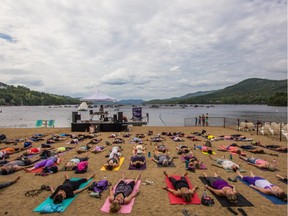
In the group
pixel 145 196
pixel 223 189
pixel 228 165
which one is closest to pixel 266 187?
pixel 223 189

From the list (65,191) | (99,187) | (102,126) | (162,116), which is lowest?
(162,116)

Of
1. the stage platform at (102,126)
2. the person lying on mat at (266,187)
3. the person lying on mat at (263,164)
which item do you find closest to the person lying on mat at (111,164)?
the person lying on mat at (266,187)

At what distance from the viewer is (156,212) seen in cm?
483

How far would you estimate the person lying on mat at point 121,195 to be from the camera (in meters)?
4.76

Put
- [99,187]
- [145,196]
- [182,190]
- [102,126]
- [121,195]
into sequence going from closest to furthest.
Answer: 1. [121,195]
2. [182,190]
3. [145,196]
4. [99,187]
5. [102,126]

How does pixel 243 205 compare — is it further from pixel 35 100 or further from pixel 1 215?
pixel 35 100

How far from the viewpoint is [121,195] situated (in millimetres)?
5215

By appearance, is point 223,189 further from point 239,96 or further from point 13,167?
point 239,96

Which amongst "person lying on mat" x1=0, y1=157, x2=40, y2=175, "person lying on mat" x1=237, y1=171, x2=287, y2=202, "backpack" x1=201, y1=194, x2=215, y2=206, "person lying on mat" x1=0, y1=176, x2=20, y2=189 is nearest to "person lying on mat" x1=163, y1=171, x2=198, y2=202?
"backpack" x1=201, y1=194, x2=215, y2=206

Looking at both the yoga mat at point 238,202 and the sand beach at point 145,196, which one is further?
the yoga mat at point 238,202

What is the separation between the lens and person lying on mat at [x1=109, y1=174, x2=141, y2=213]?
4762mm

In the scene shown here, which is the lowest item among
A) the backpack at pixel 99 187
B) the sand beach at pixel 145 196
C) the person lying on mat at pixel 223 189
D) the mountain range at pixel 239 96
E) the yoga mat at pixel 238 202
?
the sand beach at pixel 145 196

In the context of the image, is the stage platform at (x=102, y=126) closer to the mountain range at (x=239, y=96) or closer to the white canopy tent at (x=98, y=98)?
the white canopy tent at (x=98, y=98)

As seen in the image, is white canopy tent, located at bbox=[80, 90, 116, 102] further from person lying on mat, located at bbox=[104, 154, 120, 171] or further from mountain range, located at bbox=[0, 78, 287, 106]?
mountain range, located at bbox=[0, 78, 287, 106]
